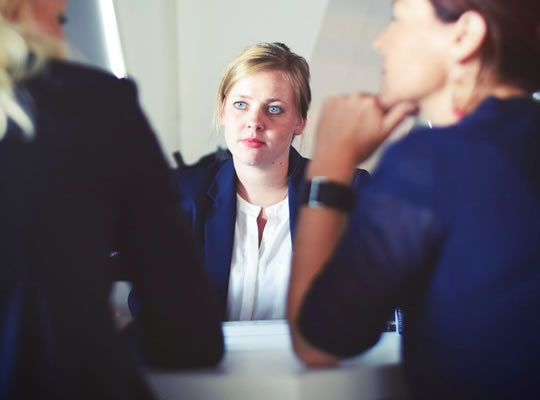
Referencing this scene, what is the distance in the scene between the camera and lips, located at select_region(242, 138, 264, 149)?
1178 mm

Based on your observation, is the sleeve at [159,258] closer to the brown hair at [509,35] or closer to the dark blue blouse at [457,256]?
the dark blue blouse at [457,256]

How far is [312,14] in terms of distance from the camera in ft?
5.66

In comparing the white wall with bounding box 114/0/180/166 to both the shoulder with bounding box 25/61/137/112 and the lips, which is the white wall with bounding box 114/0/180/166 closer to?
the lips

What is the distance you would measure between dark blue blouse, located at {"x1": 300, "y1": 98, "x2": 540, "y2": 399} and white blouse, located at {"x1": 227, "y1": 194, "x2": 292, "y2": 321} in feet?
1.86

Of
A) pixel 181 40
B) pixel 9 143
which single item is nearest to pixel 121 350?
pixel 9 143

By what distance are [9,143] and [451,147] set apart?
16.6 inches

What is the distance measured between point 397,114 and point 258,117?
0.58 m

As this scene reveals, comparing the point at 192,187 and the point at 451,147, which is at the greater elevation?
the point at 451,147

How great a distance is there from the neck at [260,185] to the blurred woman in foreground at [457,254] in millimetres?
672

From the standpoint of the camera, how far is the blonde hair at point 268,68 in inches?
47.2

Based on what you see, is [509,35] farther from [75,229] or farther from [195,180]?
[195,180]

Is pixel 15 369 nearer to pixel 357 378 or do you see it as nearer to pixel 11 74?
pixel 11 74

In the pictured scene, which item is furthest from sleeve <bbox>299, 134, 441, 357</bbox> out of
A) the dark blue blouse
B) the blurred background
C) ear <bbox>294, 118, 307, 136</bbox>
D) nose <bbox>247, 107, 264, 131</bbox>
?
the blurred background

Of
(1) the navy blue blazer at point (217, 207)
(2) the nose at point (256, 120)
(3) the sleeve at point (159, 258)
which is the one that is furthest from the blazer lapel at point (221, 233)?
(3) the sleeve at point (159, 258)
